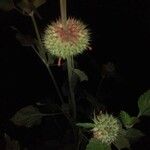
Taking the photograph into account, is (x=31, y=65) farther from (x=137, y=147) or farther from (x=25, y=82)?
(x=137, y=147)

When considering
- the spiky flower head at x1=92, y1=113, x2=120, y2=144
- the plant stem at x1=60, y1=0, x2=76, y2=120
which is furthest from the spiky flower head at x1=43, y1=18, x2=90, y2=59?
the spiky flower head at x1=92, y1=113, x2=120, y2=144

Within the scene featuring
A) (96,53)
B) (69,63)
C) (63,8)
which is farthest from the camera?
(96,53)

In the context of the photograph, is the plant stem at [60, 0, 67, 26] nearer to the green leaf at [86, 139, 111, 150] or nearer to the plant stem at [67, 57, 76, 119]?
the plant stem at [67, 57, 76, 119]

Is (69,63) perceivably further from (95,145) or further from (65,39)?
(95,145)

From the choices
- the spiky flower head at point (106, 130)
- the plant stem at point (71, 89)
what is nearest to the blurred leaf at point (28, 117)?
the plant stem at point (71, 89)

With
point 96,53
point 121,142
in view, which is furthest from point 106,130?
point 96,53

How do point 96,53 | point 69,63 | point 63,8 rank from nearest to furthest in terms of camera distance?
point 63,8 → point 69,63 → point 96,53

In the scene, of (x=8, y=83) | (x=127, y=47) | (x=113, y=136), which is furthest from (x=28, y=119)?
(x=127, y=47)
